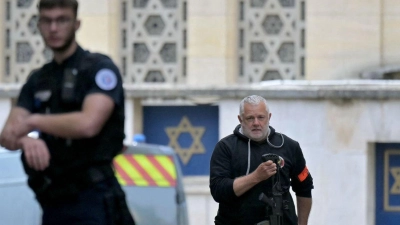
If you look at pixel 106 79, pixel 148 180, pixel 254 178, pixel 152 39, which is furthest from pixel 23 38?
pixel 106 79

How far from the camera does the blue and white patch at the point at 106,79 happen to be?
425 centimetres

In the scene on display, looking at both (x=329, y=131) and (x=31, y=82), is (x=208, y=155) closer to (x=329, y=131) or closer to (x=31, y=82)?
(x=329, y=131)

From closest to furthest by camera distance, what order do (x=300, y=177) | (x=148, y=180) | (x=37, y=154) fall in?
(x=37, y=154), (x=300, y=177), (x=148, y=180)

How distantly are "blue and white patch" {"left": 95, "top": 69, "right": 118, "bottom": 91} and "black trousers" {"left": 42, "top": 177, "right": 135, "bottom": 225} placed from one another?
0.38 meters

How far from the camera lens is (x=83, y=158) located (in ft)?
14.0

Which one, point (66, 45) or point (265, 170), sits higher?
point (66, 45)

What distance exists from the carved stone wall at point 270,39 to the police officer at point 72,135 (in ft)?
35.5

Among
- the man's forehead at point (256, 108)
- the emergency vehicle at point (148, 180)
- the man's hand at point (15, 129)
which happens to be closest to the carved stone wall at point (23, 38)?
the emergency vehicle at point (148, 180)

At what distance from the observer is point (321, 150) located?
35.3 ft

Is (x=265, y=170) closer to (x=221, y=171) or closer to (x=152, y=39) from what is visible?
(x=221, y=171)

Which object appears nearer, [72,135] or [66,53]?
[72,135]

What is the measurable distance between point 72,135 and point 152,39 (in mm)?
11297

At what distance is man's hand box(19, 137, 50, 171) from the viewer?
4184mm

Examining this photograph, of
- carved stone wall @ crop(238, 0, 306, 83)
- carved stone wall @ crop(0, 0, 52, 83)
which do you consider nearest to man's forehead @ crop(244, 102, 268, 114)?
carved stone wall @ crop(238, 0, 306, 83)
